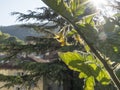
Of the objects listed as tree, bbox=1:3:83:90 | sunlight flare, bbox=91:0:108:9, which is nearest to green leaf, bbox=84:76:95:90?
sunlight flare, bbox=91:0:108:9

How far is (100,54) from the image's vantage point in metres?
0.94

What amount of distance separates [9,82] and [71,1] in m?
12.6

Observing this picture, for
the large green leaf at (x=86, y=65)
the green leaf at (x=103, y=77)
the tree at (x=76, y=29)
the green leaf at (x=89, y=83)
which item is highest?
the tree at (x=76, y=29)

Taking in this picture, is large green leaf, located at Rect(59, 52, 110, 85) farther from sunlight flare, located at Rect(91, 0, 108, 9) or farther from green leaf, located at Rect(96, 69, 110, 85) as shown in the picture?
sunlight flare, located at Rect(91, 0, 108, 9)

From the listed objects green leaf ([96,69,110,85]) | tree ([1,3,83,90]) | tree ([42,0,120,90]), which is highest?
tree ([42,0,120,90])

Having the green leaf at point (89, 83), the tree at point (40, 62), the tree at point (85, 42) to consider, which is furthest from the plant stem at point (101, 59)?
the tree at point (40, 62)

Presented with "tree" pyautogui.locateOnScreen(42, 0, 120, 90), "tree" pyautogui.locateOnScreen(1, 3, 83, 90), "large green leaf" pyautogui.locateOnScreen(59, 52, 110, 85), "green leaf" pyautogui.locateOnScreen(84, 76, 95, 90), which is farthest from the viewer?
"tree" pyautogui.locateOnScreen(1, 3, 83, 90)

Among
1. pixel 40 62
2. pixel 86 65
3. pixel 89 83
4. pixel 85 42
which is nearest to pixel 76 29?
pixel 85 42

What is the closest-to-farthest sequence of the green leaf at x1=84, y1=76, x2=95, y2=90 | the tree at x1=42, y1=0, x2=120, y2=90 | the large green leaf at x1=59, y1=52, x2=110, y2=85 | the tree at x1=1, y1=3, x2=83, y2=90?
the tree at x1=42, y1=0, x2=120, y2=90 < the large green leaf at x1=59, y1=52, x2=110, y2=85 < the green leaf at x1=84, y1=76, x2=95, y2=90 < the tree at x1=1, y1=3, x2=83, y2=90

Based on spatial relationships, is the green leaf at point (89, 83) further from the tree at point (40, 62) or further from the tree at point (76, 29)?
the tree at point (40, 62)

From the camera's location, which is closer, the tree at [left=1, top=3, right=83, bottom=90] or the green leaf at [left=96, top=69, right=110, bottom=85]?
the green leaf at [left=96, top=69, right=110, bottom=85]

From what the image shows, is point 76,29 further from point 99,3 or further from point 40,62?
point 40,62

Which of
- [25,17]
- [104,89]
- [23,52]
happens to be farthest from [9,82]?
[104,89]

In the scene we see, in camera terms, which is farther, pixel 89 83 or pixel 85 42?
pixel 89 83
